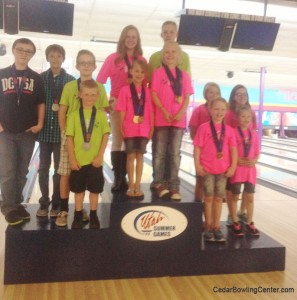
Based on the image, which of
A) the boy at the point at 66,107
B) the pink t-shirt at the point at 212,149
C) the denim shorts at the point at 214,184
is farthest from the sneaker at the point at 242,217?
the boy at the point at 66,107

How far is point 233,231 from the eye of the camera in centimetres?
341

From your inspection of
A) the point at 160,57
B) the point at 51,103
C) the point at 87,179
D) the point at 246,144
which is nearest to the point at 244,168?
the point at 246,144

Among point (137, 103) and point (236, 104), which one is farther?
point (236, 104)

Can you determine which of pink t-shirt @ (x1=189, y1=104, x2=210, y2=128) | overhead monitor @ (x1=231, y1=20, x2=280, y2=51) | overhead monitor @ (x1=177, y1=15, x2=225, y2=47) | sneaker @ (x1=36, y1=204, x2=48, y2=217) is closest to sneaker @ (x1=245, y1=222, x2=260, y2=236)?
pink t-shirt @ (x1=189, y1=104, x2=210, y2=128)

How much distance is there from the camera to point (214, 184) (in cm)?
315

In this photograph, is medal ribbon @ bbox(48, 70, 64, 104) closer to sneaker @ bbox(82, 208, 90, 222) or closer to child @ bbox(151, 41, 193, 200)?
child @ bbox(151, 41, 193, 200)

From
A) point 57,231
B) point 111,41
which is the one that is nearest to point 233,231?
point 57,231

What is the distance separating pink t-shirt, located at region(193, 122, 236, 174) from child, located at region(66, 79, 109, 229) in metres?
0.79

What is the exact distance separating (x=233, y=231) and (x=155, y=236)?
795mm

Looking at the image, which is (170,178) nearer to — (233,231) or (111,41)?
(233,231)

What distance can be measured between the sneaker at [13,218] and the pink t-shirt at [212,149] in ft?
4.85

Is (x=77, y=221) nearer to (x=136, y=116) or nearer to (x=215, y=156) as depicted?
(x=136, y=116)

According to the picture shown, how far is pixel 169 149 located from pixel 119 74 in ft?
2.56

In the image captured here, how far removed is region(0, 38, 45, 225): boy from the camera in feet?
9.82
